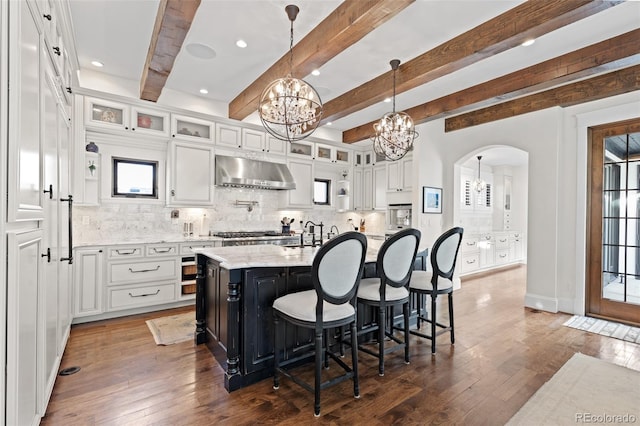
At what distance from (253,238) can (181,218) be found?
3.85 feet

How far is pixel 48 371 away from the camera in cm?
207

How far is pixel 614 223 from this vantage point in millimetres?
4016

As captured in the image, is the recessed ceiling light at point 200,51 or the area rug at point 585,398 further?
the recessed ceiling light at point 200,51

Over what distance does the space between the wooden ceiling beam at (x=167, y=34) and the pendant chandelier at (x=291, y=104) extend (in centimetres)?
79

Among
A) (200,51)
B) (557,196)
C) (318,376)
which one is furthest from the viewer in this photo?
(557,196)

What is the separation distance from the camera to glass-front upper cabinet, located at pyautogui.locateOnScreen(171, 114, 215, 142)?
4.54 metres

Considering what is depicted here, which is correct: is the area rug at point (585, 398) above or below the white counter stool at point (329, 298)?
below

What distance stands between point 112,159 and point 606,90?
6422 mm

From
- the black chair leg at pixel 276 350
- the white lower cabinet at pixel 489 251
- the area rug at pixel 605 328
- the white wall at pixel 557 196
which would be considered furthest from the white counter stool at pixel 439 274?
the white lower cabinet at pixel 489 251

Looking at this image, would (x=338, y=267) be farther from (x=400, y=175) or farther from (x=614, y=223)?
(x=400, y=175)

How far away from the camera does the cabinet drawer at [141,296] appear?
383 centimetres

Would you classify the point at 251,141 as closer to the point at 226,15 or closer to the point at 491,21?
the point at 226,15

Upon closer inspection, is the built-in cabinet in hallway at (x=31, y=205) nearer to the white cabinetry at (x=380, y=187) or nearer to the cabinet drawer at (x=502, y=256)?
the white cabinetry at (x=380, y=187)

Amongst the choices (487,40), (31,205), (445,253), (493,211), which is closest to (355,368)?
(445,253)
